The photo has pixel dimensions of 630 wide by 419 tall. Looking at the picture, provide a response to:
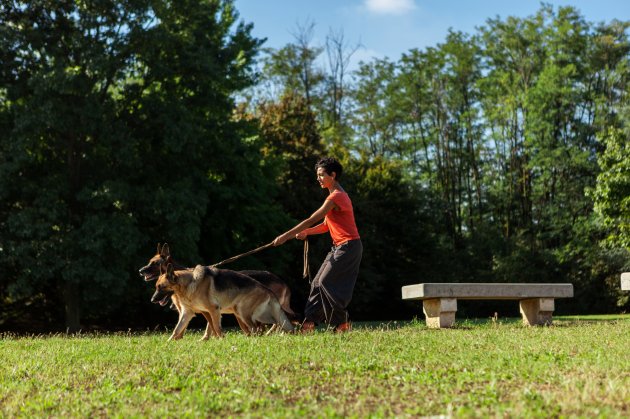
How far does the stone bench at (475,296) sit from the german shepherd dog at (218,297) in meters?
3.02

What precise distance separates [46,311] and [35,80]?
10.4 metres

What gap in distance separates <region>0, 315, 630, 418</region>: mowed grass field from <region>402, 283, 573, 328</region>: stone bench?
3.63 metres

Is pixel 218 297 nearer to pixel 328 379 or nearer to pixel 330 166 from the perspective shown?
pixel 330 166

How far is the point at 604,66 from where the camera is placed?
44.2m

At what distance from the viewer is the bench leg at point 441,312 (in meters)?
13.7

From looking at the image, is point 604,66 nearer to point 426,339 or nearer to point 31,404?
point 426,339

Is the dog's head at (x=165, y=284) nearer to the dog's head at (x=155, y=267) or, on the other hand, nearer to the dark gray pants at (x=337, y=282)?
the dog's head at (x=155, y=267)

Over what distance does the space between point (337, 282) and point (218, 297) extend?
5.86 feet

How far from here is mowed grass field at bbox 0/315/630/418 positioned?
222 inches

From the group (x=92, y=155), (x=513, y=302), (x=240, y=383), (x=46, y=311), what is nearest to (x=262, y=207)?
(x=92, y=155)

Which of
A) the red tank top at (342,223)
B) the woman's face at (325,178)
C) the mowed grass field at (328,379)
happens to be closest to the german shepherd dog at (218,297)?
the red tank top at (342,223)

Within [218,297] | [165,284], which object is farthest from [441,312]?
[165,284]

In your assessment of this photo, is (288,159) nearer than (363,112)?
Yes

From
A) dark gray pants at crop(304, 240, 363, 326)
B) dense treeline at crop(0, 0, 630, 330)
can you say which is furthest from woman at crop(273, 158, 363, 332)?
dense treeline at crop(0, 0, 630, 330)
